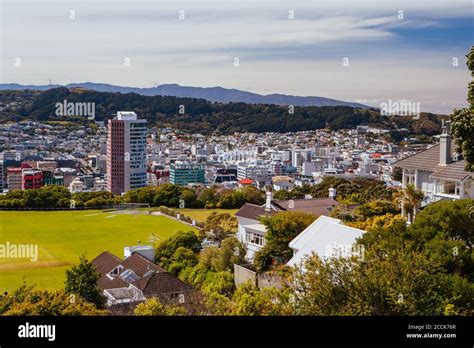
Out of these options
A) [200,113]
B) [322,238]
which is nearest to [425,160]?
[322,238]

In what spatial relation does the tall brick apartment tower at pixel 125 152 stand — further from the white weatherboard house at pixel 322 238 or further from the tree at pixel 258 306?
the tree at pixel 258 306

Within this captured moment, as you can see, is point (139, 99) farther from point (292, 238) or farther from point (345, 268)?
point (345, 268)

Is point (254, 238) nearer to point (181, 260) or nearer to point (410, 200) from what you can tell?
point (181, 260)

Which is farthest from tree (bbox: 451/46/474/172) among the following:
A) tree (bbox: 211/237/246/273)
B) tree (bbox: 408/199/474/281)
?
tree (bbox: 211/237/246/273)

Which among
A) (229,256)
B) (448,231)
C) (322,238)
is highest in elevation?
(448,231)

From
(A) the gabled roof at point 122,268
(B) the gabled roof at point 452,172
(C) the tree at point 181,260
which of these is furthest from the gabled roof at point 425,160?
(A) the gabled roof at point 122,268

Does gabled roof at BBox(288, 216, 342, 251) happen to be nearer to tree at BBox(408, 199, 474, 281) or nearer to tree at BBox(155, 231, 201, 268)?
tree at BBox(408, 199, 474, 281)

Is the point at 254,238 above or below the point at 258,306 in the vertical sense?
below

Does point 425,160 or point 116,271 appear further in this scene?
point 116,271
